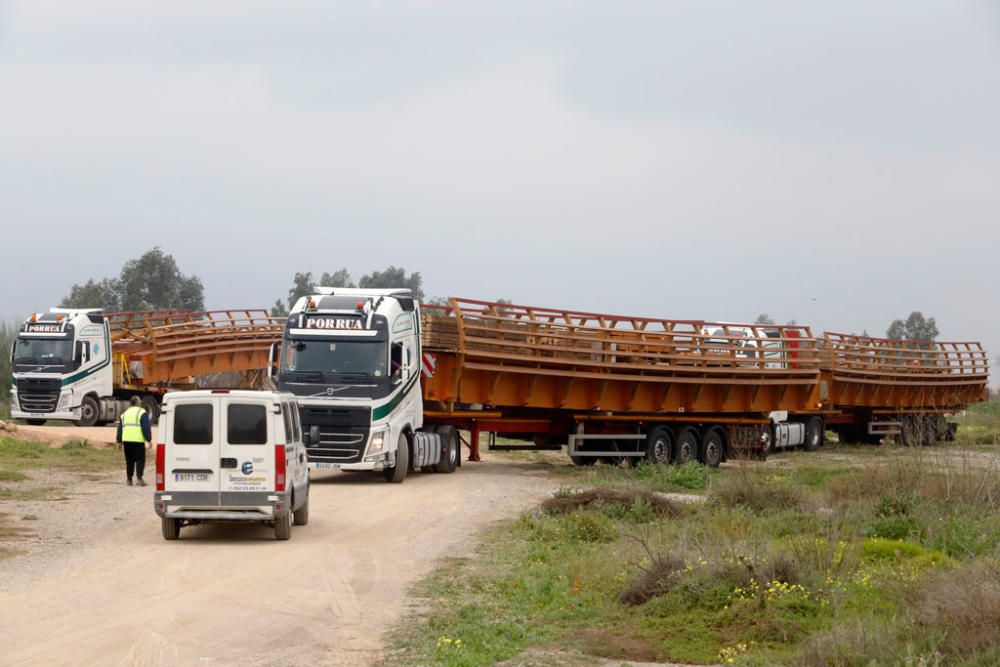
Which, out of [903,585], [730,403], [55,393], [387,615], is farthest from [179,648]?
[55,393]

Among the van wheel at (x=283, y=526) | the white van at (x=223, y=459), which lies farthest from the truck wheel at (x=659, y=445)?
the white van at (x=223, y=459)

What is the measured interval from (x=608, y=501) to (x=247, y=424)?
5.95 meters

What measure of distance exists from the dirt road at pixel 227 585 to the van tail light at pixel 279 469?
2.59 feet

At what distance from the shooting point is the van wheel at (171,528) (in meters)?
16.7

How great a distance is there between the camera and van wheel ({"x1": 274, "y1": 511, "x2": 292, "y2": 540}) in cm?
1666

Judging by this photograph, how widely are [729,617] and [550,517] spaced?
855cm

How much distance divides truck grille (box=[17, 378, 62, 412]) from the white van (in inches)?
1051

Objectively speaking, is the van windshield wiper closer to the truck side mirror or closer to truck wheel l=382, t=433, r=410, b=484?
the truck side mirror

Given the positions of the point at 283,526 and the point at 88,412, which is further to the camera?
the point at 88,412

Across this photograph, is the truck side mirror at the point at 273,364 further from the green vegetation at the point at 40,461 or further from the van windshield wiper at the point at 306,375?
the green vegetation at the point at 40,461

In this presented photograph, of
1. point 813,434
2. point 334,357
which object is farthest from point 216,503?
point 813,434

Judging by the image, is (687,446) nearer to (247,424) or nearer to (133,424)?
(133,424)

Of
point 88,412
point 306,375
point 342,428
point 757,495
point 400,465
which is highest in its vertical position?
point 306,375

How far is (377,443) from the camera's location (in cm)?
2403
